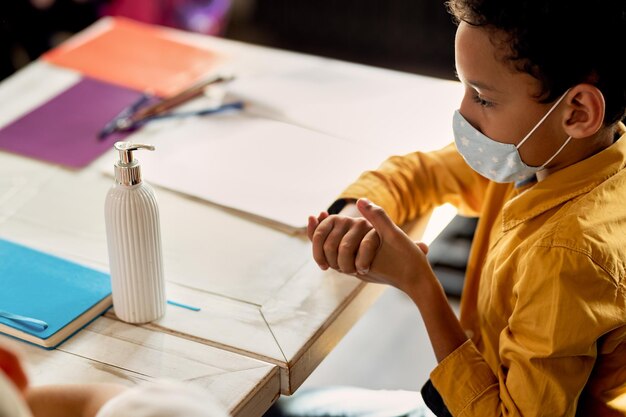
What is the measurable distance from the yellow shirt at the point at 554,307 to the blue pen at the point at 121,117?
0.66 m

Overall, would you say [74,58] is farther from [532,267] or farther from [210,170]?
[532,267]

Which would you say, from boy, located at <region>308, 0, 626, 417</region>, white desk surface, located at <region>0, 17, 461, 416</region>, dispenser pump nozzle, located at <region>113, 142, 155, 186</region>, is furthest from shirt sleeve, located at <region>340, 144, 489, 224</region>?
dispenser pump nozzle, located at <region>113, 142, 155, 186</region>

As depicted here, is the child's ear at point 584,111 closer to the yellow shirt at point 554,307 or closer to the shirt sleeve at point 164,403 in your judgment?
the yellow shirt at point 554,307

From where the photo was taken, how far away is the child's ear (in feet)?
3.46

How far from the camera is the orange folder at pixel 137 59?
1.67m

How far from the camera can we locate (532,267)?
1.04 meters

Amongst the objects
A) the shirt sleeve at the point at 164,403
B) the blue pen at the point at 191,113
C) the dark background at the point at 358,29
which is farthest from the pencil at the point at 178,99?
the dark background at the point at 358,29

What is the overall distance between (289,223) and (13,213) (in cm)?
40

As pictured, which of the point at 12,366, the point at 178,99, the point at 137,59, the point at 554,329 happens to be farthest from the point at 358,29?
the point at 12,366

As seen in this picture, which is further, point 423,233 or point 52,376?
point 423,233

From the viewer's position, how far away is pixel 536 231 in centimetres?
110

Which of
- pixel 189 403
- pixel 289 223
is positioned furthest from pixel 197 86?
pixel 189 403

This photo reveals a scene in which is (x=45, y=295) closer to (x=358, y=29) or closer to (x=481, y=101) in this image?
(x=481, y=101)

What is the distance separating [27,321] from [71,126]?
55 cm
